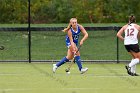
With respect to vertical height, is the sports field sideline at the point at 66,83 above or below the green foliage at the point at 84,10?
above

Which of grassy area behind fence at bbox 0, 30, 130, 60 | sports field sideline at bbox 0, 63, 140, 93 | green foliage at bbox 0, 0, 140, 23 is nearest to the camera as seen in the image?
sports field sideline at bbox 0, 63, 140, 93

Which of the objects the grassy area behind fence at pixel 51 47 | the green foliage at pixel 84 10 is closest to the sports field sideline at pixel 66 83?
the grassy area behind fence at pixel 51 47

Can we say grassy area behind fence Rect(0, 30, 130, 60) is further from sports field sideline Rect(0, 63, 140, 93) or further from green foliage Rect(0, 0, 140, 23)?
green foliage Rect(0, 0, 140, 23)

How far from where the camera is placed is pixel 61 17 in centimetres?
4375

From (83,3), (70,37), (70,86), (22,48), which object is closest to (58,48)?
(22,48)

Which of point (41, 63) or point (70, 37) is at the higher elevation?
point (70, 37)

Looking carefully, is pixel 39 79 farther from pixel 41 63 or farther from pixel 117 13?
pixel 117 13

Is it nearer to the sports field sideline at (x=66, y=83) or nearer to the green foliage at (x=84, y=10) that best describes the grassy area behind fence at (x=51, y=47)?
the sports field sideline at (x=66, y=83)

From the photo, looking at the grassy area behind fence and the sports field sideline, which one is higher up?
the sports field sideline

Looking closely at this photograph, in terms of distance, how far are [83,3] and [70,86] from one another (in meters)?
31.4

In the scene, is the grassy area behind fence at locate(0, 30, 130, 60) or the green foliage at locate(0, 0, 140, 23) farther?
the green foliage at locate(0, 0, 140, 23)

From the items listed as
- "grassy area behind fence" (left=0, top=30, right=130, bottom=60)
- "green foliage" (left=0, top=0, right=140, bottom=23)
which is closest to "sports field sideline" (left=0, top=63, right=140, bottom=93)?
"grassy area behind fence" (left=0, top=30, right=130, bottom=60)

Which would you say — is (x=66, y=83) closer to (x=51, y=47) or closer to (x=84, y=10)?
(x=51, y=47)

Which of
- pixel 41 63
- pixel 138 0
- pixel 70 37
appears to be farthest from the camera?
pixel 138 0
